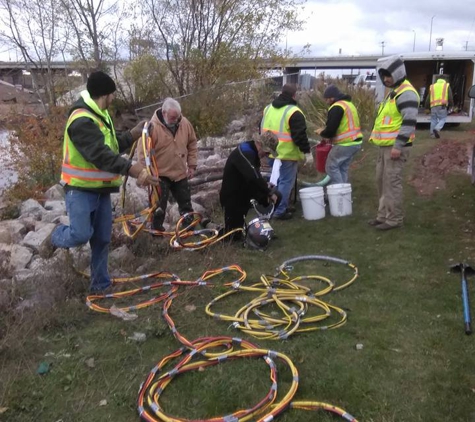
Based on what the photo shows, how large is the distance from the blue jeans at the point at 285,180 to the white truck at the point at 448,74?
7.62 meters

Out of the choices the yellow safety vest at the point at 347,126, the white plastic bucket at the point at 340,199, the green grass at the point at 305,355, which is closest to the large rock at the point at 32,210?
the green grass at the point at 305,355

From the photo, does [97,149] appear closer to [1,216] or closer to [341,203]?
[341,203]

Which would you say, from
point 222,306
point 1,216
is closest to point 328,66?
point 1,216

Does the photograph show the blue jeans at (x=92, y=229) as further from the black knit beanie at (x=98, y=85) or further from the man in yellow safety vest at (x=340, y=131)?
the man in yellow safety vest at (x=340, y=131)

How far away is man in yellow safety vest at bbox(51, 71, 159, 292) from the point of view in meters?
4.16

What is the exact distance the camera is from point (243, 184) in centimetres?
601

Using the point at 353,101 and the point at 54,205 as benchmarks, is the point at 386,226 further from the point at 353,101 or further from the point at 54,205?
the point at 353,101

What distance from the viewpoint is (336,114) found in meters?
6.88

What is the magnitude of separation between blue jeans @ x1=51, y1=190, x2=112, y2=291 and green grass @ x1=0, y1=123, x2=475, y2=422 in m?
0.41

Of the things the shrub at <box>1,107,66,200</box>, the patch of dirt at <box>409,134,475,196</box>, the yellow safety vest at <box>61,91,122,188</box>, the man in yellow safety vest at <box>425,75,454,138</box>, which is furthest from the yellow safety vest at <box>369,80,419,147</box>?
the shrub at <box>1,107,66,200</box>

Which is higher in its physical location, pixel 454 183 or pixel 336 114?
pixel 336 114

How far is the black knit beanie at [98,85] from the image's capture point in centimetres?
425

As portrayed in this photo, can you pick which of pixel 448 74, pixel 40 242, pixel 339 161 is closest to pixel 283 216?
pixel 339 161

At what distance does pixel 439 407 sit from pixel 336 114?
467 cm
